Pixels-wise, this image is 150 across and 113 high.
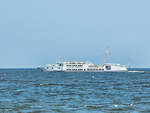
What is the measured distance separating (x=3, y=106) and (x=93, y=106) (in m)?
12.5

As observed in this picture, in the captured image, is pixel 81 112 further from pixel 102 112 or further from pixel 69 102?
pixel 69 102

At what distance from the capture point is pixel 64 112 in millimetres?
50438

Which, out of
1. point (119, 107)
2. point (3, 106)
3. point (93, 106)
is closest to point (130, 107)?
point (119, 107)

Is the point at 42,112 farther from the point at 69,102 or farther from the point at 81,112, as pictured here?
the point at 69,102

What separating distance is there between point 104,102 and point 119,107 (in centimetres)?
666

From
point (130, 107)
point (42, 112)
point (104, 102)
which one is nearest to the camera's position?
point (42, 112)

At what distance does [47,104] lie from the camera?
58.4 m

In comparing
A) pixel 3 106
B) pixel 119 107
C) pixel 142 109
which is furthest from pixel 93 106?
pixel 3 106

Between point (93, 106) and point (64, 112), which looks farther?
point (93, 106)

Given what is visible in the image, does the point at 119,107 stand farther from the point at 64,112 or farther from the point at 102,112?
the point at 64,112

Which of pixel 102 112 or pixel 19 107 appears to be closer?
pixel 102 112

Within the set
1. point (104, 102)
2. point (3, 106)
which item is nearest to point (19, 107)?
point (3, 106)

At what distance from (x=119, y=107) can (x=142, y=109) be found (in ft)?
11.4

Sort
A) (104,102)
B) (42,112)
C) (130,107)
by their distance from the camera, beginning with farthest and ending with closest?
(104,102) → (130,107) → (42,112)
